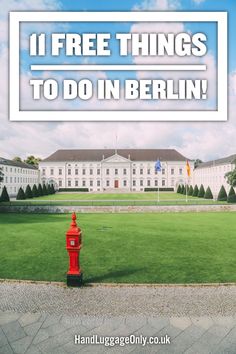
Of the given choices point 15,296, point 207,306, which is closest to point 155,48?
point 207,306

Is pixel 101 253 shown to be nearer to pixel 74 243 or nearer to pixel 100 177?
pixel 74 243

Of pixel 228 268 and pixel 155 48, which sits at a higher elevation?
pixel 155 48

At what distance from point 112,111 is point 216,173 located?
212ft

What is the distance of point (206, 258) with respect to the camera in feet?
32.2

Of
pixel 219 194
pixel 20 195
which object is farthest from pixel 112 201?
pixel 20 195

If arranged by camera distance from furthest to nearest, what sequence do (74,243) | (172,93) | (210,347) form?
(172,93) → (74,243) → (210,347)

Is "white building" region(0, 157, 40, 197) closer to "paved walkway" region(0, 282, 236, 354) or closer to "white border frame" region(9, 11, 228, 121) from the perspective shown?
"white border frame" region(9, 11, 228, 121)

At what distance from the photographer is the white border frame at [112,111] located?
25.8ft

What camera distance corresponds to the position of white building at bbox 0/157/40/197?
62.3 meters

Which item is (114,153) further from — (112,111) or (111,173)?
(112,111)

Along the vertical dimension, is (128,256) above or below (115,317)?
below

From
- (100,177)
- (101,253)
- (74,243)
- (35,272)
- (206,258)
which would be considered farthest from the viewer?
(100,177)

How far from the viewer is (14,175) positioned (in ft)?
220

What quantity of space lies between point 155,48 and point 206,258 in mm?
7047
